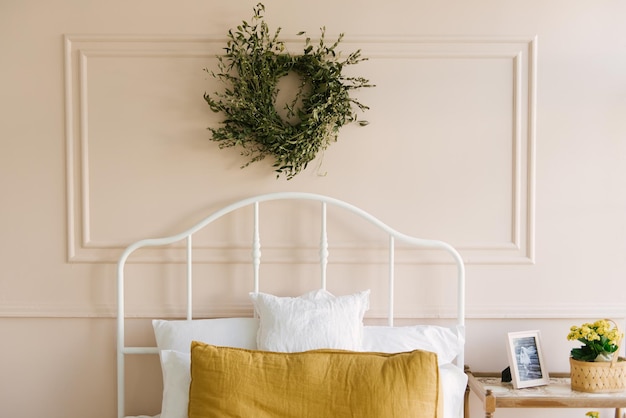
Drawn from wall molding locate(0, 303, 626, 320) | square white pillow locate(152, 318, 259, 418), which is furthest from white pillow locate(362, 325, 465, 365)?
square white pillow locate(152, 318, 259, 418)

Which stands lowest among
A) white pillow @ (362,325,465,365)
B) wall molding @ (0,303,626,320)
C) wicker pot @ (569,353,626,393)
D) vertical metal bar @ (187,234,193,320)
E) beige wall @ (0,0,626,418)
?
wicker pot @ (569,353,626,393)

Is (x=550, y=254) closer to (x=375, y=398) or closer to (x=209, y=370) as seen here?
(x=375, y=398)

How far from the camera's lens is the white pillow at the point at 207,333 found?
191 centimetres

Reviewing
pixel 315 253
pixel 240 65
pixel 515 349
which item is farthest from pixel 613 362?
pixel 240 65

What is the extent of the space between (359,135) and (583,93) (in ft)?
2.85

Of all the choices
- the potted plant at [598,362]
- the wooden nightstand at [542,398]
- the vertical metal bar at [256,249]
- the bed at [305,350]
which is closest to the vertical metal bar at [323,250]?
the bed at [305,350]

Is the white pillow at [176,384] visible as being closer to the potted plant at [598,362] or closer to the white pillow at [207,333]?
the white pillow at [207,333]

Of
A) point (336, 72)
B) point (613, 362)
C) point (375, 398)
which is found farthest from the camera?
point (336, 72)

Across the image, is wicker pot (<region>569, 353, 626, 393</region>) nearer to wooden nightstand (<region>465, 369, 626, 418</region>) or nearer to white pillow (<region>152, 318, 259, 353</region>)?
wooden nightstand (<region>465, 369, 626, 418</region>)

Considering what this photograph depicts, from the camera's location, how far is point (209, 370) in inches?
65.8

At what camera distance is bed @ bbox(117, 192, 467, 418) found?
63.4 inches

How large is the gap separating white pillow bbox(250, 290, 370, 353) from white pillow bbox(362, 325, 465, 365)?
0.06 metres

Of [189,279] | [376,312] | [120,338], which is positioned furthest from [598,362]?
[120,338]

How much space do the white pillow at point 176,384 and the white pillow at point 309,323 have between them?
9.8 inches
